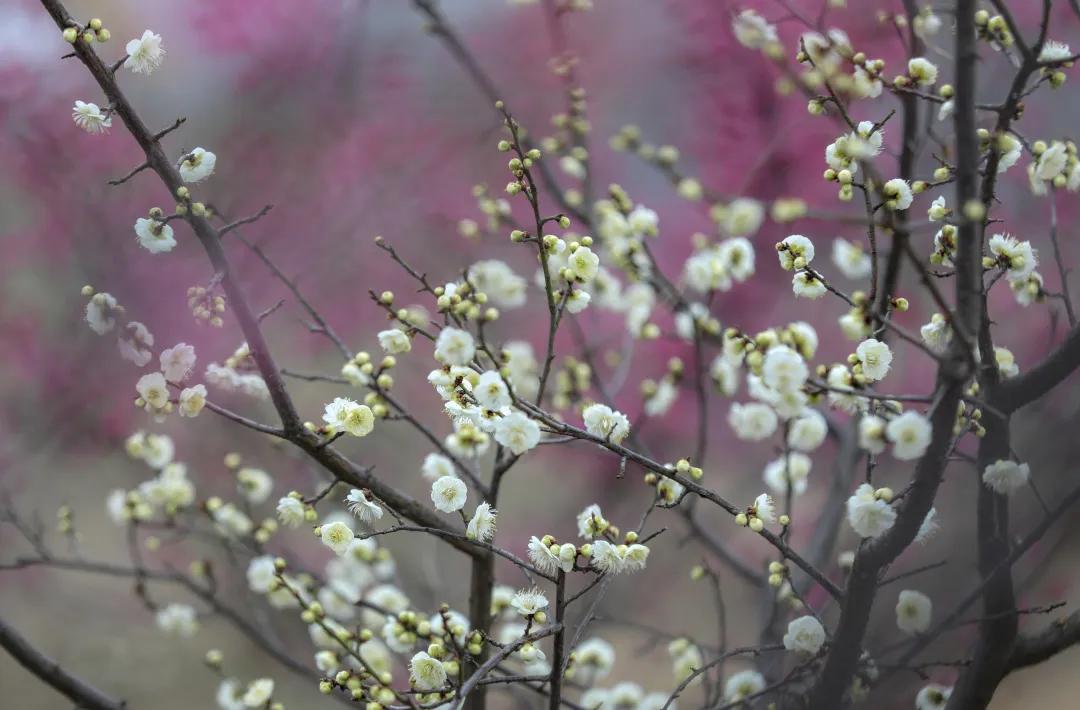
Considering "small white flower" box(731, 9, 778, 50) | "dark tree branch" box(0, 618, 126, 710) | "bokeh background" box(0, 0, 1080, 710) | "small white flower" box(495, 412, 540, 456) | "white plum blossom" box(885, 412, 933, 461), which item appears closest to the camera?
"white plum blossom" box(885, 412, 933, 461)

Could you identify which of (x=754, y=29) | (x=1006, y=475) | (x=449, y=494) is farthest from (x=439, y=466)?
(x=754, y=29)

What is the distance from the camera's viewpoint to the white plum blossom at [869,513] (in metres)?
0.84

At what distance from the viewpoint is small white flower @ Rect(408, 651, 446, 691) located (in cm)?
95

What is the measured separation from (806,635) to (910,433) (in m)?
0.31

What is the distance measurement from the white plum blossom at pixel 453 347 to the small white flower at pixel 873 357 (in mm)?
404

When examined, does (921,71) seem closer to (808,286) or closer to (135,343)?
(808,286)

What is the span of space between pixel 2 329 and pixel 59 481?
2.09 feet

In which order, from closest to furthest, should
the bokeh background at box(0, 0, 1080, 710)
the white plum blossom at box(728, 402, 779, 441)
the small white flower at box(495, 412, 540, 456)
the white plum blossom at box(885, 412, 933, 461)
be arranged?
the white plum blossom at box(885, 412, 933, 461) → the small white flower at box(495, 412, 540, 456) → the white plum blossom at box(728, 402, 779, 441) → the bokeh background at box(0, 0, 1080, 710)

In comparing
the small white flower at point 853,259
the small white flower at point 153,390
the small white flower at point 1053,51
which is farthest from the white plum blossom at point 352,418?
the small white flower at point 853,259

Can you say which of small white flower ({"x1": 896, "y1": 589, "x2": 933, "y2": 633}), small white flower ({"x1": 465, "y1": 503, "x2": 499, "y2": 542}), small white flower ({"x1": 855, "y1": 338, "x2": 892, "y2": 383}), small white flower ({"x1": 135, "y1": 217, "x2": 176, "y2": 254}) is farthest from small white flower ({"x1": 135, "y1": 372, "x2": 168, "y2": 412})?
small white flower ({"x1": 896, "y1": 589, "x2": 933, "y2": 633})

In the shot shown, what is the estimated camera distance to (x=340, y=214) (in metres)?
2.41

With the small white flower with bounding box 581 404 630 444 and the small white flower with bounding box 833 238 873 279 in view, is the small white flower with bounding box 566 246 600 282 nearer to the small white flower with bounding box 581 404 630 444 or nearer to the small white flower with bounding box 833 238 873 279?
the small white flower with bounding box 581 404 630 444

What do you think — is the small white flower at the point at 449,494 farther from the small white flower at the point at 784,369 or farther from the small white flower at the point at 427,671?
the small white flower at the point at 784,369

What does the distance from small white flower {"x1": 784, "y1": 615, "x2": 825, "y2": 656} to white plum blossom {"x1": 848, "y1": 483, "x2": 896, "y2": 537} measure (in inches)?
6.9
